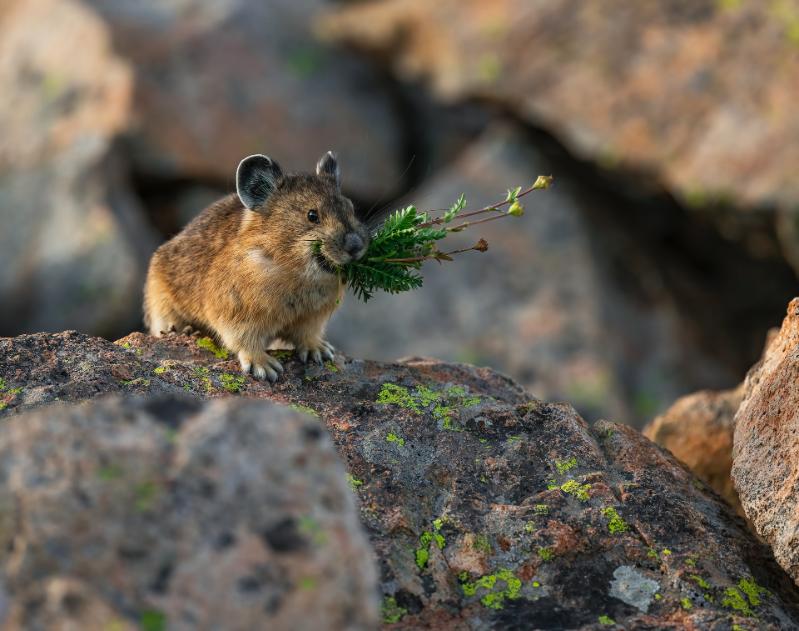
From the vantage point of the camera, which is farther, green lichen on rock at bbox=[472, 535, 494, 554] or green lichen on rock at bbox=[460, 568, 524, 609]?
green lichen on rock at bbox=[472, 535, 494, 554]

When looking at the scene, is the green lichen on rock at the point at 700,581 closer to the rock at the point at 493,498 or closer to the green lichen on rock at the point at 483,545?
the rock at the point at 493,498

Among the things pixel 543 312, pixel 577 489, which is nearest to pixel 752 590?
pixel 577 489

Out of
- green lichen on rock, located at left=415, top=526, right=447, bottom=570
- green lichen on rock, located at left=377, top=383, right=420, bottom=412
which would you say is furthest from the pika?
green lichen on rock, located at left=415, top=526, right=447, bottom=570

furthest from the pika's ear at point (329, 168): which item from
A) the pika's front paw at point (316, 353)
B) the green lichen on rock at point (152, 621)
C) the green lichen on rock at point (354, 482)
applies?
the green lichen on rock at point (152, 621)

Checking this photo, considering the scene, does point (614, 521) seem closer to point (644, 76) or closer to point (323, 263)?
point (323, 263)

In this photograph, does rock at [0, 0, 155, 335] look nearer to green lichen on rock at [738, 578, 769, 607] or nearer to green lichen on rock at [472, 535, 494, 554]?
green lichen on rock at [472, 535, 494, 554]

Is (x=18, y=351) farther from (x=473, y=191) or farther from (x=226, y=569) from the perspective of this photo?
(x=473, y=191)

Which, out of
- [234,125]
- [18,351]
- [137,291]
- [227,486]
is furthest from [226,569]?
[234,125]
